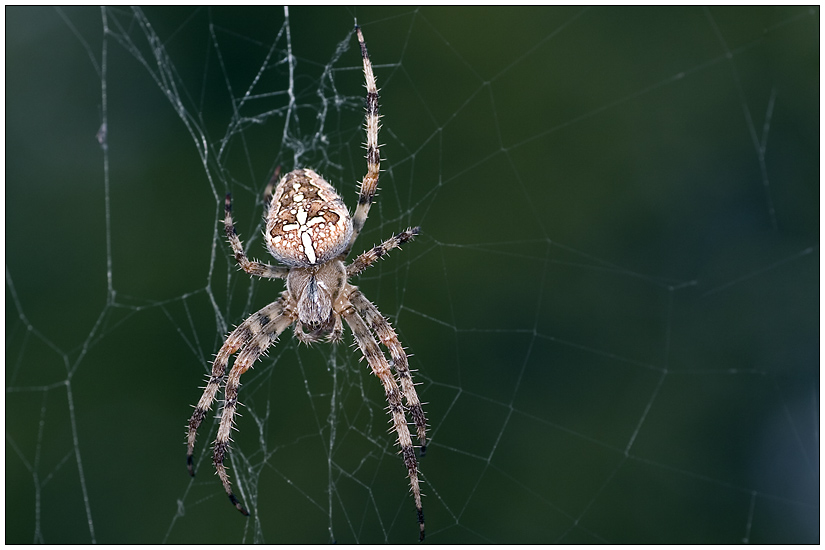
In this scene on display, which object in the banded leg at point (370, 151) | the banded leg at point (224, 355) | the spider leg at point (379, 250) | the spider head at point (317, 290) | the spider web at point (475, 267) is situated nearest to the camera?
the spider leg at point (379, 250)

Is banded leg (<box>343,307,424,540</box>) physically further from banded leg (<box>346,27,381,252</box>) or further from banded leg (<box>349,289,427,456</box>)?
banded leg (<box>346,27,381,252</box>)

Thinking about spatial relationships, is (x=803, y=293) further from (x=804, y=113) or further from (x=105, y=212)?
(x=105, y=212)

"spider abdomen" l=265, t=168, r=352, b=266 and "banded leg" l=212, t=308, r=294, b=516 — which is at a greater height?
"spider abdomen" l=265, t=168, r=352, b=266

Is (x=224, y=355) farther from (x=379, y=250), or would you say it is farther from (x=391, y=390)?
(x=379, y=250)

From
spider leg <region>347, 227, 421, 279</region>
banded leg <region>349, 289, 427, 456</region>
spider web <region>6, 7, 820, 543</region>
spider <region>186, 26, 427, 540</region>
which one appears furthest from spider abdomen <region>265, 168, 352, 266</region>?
spider web <region>6, 7, 820, 543</region>

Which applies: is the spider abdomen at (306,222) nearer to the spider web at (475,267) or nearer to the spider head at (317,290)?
the spider head at (317,290)

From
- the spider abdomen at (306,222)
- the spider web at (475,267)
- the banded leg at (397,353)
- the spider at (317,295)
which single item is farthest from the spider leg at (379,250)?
the spider web at (475,267)

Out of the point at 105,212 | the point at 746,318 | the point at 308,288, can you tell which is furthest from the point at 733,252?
the point at 105,212
